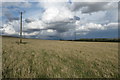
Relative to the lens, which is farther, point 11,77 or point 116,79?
point 116,79

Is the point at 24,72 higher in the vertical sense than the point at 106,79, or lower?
higher

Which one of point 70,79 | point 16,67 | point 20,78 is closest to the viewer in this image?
point 20,78

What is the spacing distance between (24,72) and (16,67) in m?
1.15

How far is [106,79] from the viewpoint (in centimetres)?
719

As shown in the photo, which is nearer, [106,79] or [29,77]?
[29,77]

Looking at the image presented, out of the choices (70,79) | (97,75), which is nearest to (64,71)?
(70,79)

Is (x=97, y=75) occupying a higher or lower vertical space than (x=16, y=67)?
lower

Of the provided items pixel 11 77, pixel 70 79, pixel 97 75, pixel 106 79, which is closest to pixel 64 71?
pixel 70 79

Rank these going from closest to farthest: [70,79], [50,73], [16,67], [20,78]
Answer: [20,78]
[70,79]
[50,73]
[16,67]

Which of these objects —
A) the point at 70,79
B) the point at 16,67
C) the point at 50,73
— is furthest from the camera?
the point at 16,67

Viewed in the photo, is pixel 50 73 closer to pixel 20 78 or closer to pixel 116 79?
pixel 20 78

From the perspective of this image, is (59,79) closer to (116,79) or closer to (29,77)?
(29,77)

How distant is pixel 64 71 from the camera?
779 centimetres

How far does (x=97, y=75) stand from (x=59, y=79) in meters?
3.01
